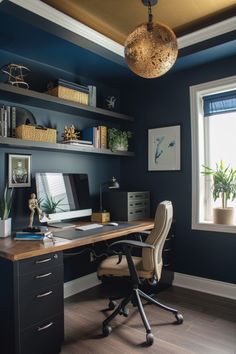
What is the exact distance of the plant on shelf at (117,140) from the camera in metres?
3.21

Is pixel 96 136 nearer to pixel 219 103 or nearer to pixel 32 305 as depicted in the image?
pixel 219 103

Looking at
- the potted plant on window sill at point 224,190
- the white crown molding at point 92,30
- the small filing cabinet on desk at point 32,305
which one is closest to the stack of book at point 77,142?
the white crown molding at point 92,30

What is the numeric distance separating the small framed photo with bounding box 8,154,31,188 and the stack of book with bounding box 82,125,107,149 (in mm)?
722

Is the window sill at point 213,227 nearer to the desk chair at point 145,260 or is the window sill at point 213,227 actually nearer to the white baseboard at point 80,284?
the desk chair at point 145,260

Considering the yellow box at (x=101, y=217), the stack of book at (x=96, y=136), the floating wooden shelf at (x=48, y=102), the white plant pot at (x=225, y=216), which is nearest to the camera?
the floating wooden shelf at (x=48, y=102)

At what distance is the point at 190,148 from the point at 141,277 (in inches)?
61.6

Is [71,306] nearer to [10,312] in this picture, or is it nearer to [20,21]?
[10,312]

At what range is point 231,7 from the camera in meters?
2.29

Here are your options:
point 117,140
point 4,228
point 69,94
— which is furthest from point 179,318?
point 69,94

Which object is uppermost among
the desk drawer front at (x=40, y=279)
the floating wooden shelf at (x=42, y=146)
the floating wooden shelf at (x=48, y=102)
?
the floating wooden shelf at (x=48, y=102)

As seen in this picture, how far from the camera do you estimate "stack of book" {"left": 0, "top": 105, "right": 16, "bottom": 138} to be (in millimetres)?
2258

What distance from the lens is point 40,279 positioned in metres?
1.86

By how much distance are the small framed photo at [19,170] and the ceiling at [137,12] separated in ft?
4.23

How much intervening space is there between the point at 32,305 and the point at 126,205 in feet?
4.83
